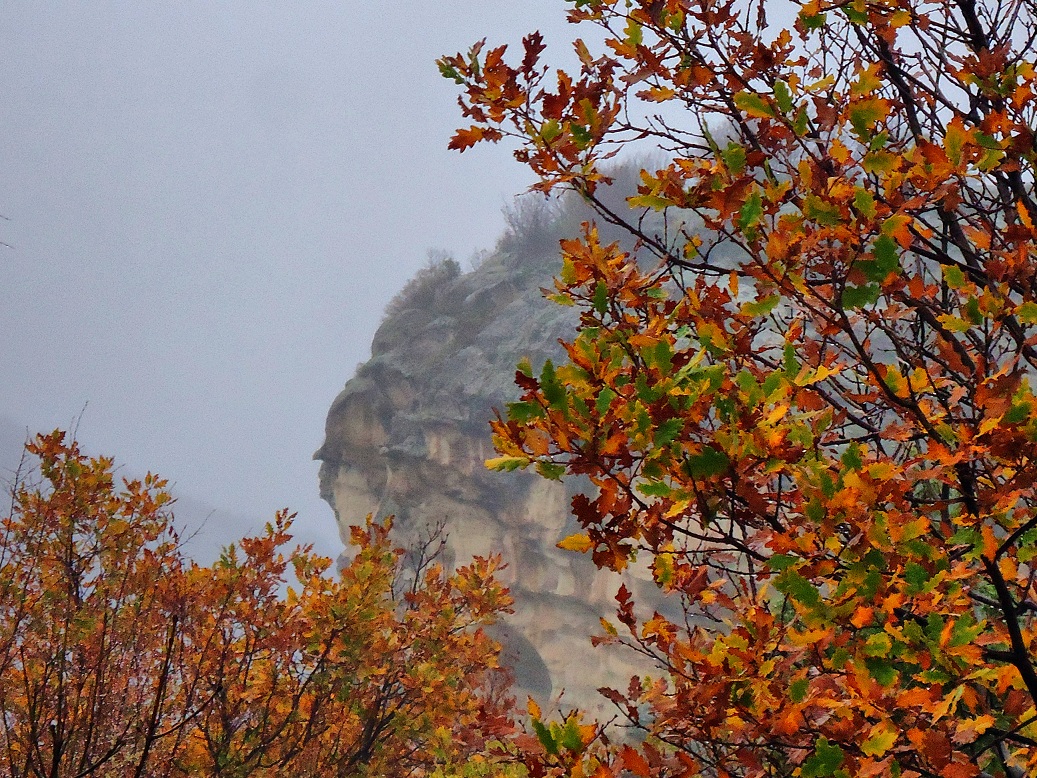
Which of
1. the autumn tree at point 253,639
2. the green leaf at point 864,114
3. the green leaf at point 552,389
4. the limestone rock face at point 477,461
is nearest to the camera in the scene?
the green leaf at point 552,389

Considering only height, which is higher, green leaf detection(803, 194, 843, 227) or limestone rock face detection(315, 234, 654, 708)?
limestone rock face detection(315, 234, 654, 708)

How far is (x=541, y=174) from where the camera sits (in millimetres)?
1683

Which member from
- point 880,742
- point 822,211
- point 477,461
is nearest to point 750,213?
point 822,211

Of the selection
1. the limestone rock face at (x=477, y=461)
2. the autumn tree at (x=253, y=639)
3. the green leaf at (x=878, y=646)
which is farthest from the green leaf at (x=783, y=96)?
the limestone rock face at (x=477, y=461)

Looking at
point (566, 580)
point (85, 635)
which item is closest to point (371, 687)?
point (85, 635)

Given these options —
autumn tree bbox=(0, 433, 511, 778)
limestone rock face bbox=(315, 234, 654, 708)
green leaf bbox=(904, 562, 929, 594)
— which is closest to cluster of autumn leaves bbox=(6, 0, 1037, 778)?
green leaf bbox=(904, 562, 929, 594)

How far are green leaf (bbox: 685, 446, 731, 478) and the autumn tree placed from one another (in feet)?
8.91

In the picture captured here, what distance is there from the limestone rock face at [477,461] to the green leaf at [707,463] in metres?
17.1

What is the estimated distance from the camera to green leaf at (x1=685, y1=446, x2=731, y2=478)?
1.19 meters

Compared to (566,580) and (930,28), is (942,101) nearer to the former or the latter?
(930,28)

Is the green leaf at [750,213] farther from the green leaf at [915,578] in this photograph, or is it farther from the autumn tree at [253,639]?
the autumn tree at [253,639]

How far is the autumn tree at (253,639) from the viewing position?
402 centimetres

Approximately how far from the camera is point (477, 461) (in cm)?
2109

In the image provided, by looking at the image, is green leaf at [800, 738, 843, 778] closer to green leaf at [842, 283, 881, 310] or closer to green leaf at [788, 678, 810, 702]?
green leaf at [788, 678, 810, 702]
